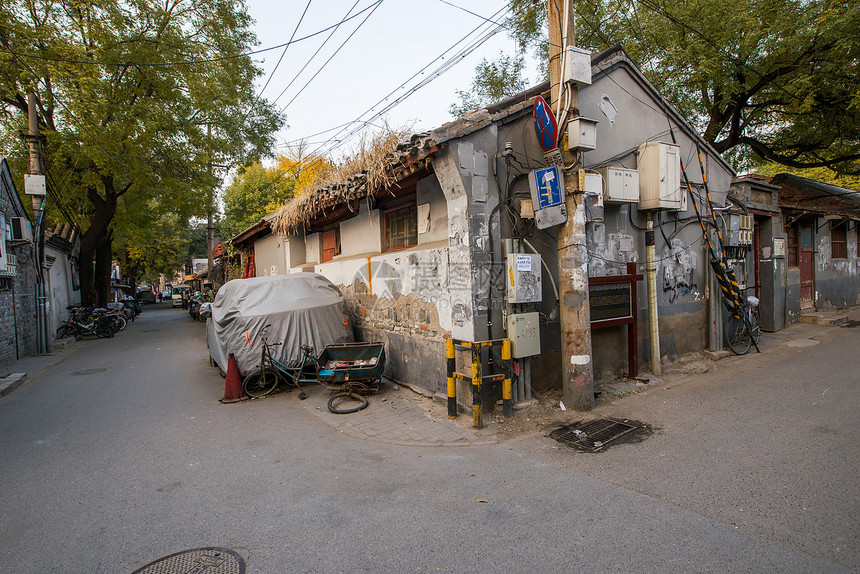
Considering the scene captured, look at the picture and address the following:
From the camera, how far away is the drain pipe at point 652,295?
759cm

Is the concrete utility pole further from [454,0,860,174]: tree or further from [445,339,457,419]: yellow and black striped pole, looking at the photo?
[454,0,860,174]: tree

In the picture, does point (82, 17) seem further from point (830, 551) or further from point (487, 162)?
point (830, 551)

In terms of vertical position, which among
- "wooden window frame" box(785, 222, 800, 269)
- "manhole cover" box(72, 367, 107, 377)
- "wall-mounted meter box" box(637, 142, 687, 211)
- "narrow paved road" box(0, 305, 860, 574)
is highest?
"wall-mounted meter box" box(637, 142, 687, 211)

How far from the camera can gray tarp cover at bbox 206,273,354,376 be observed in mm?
7516

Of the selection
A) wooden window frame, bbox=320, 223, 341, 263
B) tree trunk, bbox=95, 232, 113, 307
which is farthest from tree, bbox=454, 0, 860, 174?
tree trunk, bbox=95, 232, 113, 307

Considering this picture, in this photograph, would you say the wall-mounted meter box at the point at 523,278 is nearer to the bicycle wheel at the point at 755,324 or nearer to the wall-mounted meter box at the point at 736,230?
the wall-mounted meter box at the point at 736,230

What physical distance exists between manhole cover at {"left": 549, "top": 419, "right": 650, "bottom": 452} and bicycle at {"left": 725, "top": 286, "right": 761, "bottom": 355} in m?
5.13

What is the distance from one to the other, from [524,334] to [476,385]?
3.11 feet

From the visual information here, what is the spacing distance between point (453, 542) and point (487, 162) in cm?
450

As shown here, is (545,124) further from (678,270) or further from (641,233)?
(678,270)

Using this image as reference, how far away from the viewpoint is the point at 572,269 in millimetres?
5828

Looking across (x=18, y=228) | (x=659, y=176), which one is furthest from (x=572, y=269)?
(x=18, y=228)

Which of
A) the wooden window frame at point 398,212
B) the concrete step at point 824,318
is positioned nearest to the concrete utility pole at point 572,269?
the wooden window frame at point 398,212

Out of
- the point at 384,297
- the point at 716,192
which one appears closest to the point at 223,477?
the point at 384,297
